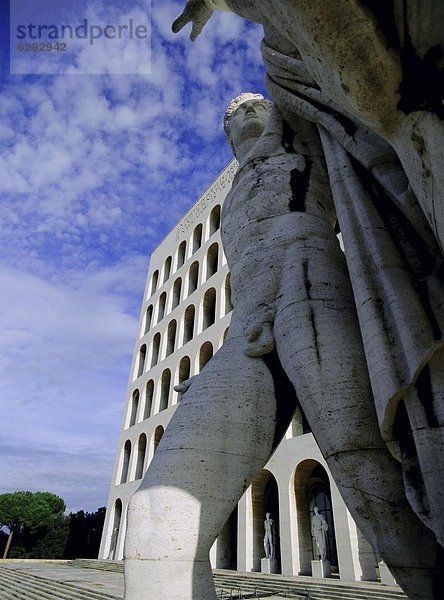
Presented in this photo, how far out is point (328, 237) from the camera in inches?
93.9

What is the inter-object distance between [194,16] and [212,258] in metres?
20.0

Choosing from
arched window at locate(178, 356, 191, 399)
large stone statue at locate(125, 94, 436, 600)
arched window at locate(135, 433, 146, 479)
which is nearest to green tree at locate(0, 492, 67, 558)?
arched window at locate(135, 433, 146, 479)

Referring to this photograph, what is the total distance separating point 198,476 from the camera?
168 cm

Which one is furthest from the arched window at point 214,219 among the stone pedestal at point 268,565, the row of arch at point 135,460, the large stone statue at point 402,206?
the large stone statue at point 402,206

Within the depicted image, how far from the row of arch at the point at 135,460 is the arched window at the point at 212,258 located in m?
8.00

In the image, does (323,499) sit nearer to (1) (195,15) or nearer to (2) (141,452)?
(2) (141,452)

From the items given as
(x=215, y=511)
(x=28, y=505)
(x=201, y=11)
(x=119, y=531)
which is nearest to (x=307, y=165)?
(x=201, y=11)

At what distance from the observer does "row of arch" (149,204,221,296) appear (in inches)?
952

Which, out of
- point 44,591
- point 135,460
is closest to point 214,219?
point 135,460

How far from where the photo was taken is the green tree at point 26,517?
4031 cm

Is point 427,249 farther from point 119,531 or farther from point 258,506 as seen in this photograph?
point 119,531

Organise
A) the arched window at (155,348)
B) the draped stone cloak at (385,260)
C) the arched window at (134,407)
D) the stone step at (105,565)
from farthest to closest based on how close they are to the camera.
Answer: the arched window at (155,348), the arched window at (134,407), the stone step at (105,565), the draped stone cloak at (385,260)

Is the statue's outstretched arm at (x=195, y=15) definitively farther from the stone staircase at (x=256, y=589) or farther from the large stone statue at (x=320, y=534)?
the large stone statue at (x=320, y=534)

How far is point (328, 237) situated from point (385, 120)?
100 centimetres
